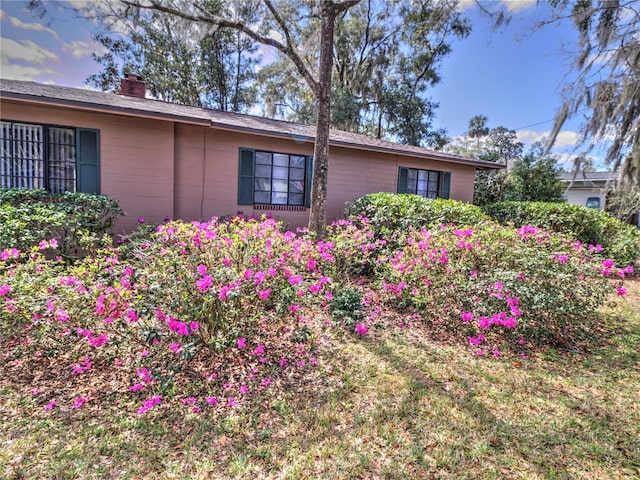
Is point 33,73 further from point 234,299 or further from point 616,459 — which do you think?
point 616,459

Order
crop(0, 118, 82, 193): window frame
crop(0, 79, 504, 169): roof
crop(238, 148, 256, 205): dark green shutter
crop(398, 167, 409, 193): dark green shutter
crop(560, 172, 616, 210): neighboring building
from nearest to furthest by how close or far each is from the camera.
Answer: crop(0, 79, 504, 169): roof
crop(0, 118, 82, 193): window frame
crop(238, 148, 256, 205): dark green shutter
crop(398, 167, 409, 193): dark green shutter
crop(560, 172, 616, 210): neighboring building

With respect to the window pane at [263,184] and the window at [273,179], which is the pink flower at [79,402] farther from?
the window pane at [263,184]

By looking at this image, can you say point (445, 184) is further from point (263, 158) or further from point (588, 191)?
point (588, 191)

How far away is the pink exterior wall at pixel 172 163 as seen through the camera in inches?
253

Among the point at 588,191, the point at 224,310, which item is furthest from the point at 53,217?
the point at 588,191

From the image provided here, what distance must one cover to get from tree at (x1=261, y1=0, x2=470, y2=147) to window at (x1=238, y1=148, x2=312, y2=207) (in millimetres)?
10026

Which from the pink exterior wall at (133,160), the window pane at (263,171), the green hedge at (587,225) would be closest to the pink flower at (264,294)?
the pink exterior wall at (133,160)

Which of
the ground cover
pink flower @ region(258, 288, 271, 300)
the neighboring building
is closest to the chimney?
the ground cover

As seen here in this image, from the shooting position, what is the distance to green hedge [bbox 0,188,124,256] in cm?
455

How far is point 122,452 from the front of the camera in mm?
2086

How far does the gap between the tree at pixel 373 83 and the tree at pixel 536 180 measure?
23.8 ft

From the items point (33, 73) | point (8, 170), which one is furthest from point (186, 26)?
point (8, 170)

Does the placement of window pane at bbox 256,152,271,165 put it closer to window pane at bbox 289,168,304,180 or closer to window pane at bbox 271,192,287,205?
window pane at bbox 289,168,304,180

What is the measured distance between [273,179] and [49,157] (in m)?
4.45
